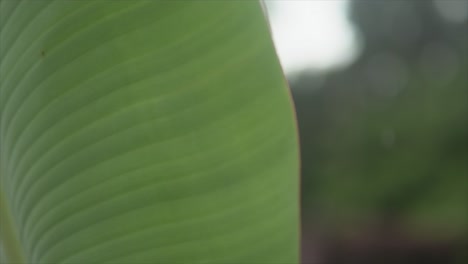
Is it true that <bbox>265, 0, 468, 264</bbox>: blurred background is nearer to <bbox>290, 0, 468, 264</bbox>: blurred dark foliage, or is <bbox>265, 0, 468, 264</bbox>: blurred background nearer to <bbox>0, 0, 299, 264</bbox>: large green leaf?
<bbox>290, 0, 468, 264</bbox>: blurred dark foliage

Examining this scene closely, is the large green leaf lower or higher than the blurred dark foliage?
lower

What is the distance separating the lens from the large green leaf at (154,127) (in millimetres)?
260

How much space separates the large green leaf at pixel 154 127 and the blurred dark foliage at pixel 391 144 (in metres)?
1.48

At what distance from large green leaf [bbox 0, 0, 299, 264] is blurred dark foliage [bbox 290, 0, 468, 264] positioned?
148cm

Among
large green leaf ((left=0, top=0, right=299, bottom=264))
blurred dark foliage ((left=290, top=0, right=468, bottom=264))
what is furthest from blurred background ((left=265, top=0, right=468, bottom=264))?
large green leaf ((left=0, top=0, right=299, bottom=264))

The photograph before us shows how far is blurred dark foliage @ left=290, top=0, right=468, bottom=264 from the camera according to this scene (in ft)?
5.96

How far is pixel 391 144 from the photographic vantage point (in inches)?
73.3

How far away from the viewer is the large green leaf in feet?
0.85

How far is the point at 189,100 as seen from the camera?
0.26m

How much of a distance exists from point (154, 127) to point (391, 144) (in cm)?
168

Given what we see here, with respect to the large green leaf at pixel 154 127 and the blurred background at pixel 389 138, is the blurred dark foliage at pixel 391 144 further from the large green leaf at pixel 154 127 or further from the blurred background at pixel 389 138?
the large green leaf at pixel 154 127

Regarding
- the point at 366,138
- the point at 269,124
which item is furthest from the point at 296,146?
the point at 366,138

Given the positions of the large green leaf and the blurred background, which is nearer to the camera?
the large green leaf

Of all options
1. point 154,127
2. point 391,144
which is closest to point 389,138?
point 391,144
